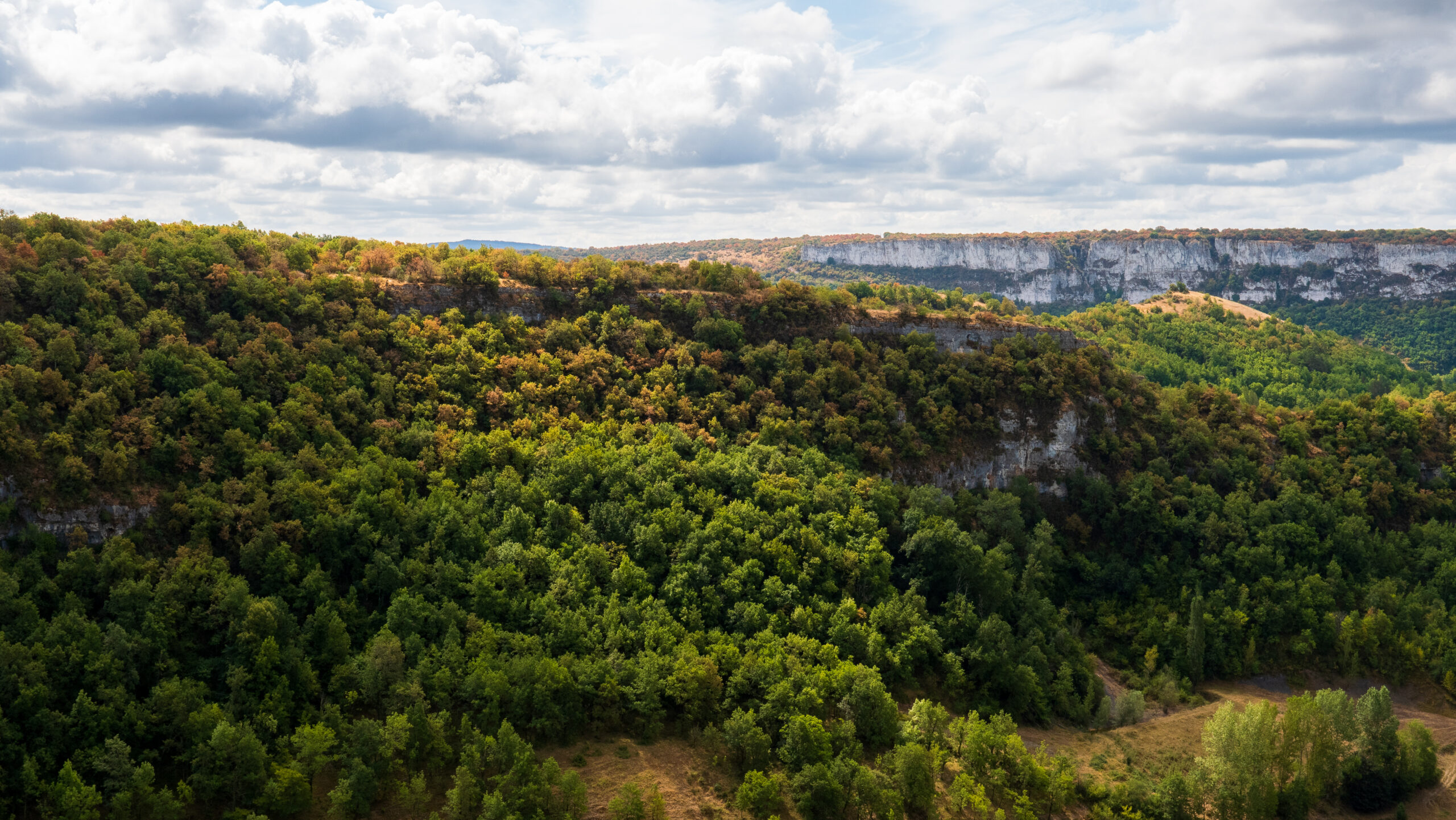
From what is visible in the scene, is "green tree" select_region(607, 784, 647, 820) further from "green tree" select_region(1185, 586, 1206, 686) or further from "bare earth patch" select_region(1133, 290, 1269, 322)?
"bare earth patch" select_region(1133, 290, 1269, 322)

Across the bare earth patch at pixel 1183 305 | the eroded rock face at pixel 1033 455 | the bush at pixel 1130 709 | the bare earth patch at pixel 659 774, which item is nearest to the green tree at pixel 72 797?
the bare earth patch at pixel 659 774

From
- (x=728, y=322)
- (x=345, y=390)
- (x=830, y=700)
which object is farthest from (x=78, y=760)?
(x=728, y=322)

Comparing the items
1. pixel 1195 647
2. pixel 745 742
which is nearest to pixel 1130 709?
pixel 1195 647

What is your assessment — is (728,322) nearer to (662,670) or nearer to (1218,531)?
(662,670)

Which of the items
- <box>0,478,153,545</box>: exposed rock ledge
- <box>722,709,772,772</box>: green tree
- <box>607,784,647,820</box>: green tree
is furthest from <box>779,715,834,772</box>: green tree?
<box>0,478,153,545</box>: exposed rock ledge

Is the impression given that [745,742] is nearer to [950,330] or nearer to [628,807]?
[628,807]

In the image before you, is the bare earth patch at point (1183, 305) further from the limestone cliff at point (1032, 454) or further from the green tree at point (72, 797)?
the green tree at point (72, 797)
